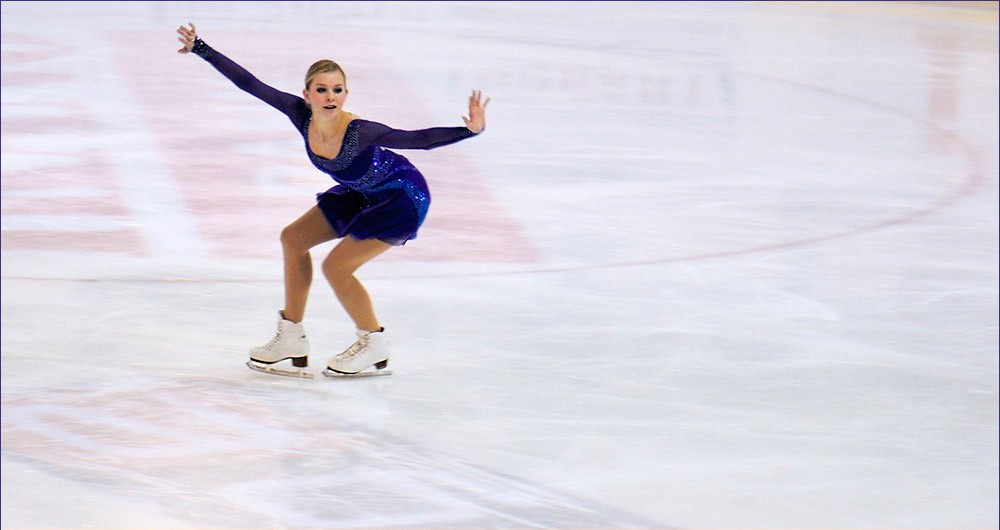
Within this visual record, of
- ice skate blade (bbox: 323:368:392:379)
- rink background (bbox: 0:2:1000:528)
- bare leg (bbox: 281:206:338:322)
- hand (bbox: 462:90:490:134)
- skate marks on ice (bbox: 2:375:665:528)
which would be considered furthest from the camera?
ice skate blade (bbox: 323:368:392:379)

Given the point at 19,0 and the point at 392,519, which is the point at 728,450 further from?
the point at 19,0

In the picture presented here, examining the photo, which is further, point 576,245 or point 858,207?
point 858,207

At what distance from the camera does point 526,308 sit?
505 centimetres

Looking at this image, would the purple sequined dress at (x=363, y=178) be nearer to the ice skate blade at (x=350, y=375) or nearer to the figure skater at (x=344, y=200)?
the figure skater at (x=344, y=200)

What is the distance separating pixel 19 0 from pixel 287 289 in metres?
9.39

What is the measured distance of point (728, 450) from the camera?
12.6ft

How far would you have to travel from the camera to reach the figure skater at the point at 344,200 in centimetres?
393

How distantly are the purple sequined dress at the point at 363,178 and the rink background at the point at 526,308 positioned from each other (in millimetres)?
453

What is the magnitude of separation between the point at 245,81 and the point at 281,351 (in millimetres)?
752

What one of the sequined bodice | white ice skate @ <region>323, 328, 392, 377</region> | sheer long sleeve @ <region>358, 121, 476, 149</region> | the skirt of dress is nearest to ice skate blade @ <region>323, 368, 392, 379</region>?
white ice skate @ <region>323, 328, 392, 377</region>

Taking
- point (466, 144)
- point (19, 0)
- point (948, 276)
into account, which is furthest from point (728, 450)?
point (19, 0)

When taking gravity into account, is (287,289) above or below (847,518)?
above

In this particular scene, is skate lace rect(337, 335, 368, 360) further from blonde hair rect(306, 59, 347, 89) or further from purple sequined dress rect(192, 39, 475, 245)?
blonde hair rect(306, 59, 347, 89)

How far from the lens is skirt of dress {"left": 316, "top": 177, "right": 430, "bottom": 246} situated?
411 cm
